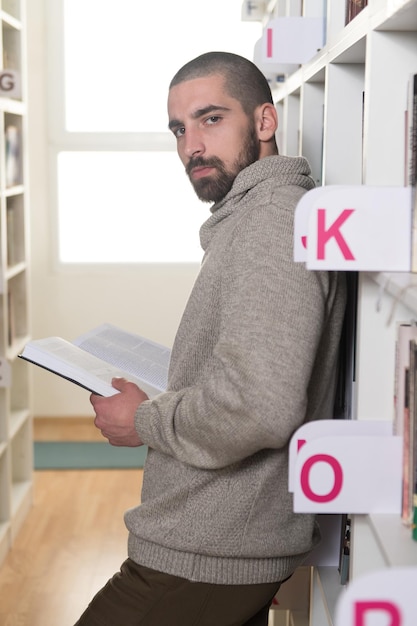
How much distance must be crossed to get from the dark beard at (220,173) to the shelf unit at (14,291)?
Answer: 5.32 feet

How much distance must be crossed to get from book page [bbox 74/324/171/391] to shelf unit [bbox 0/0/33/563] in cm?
132

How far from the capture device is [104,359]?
1643mm

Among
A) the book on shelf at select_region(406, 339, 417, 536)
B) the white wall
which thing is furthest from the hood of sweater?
the white wall

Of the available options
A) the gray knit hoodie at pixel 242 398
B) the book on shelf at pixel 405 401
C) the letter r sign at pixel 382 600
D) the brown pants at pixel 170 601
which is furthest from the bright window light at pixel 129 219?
the letter r sign at pixel 382 600

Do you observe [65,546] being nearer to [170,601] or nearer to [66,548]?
[66,548]

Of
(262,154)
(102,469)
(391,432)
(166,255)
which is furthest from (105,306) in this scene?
(391,432)

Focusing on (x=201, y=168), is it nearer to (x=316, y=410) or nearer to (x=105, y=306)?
(x=316, y=410)

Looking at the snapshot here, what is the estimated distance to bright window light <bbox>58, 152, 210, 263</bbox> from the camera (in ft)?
16.4

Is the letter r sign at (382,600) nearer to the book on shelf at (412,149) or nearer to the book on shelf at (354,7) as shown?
the book on shelf at (412,149)

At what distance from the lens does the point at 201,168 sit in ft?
4.98

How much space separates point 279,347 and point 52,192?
3.94m

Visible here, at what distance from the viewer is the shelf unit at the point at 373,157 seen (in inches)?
42.3

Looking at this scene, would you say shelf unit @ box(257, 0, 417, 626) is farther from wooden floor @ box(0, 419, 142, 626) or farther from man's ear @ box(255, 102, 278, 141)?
wooden floor @ box(0, 419, 142, 626)

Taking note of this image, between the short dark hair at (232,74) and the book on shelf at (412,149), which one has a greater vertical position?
the short dark hair at (232,74)
